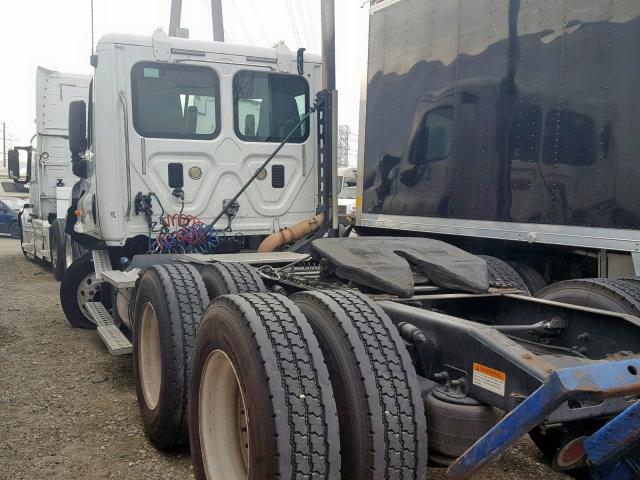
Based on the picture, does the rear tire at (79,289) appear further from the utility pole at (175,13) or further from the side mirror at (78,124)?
the utility pole at (175,13)

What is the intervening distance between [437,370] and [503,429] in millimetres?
669

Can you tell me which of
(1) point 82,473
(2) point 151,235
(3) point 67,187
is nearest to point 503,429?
(1) point 82,473

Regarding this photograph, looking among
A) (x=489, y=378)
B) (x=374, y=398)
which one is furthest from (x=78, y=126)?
(x=489, y=378)

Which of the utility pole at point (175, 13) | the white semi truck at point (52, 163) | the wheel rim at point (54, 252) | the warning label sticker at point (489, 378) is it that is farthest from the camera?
the utility pole at point (175, 13)

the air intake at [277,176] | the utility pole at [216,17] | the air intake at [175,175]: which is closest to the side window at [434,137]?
the air intake at [277,176]

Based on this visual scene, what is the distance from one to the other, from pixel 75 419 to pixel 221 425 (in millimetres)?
1890

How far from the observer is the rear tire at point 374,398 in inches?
90.4

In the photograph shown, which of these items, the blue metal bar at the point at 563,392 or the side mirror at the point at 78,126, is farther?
the side mirror at the point at 78,126

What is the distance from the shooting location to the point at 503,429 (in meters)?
1.95

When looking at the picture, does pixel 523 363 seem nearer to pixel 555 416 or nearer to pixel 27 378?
pixel 555 416

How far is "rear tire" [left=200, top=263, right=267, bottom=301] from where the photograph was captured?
3.74 m

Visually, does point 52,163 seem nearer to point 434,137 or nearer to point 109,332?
point 109,332

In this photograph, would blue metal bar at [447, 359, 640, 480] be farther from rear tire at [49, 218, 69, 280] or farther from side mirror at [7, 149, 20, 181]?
side mirror at [7, 149, 20, 181]

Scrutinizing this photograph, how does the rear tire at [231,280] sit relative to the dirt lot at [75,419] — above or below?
above
